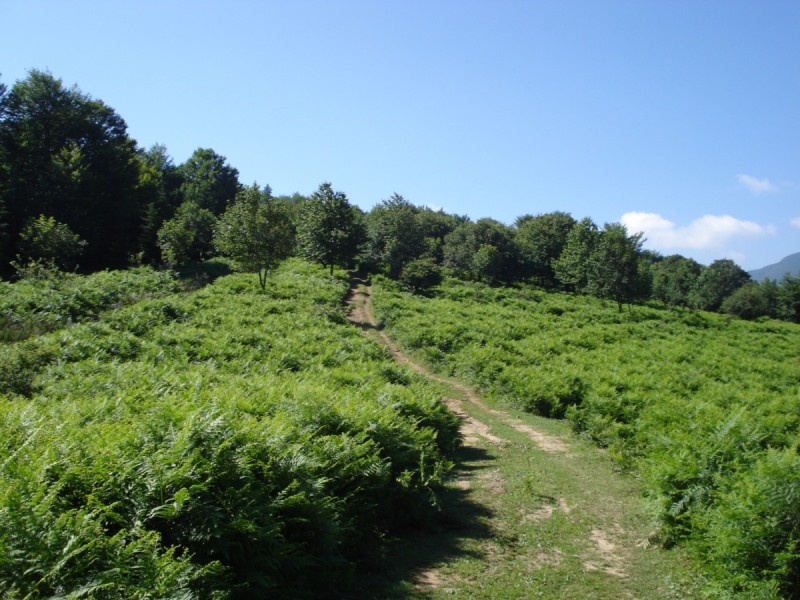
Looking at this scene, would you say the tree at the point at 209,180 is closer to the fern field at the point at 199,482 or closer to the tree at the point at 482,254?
the tree at the point at 482,254

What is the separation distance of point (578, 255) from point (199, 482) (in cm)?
6186

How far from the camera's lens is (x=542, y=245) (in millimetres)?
73750

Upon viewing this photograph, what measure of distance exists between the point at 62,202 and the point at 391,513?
4810 cm

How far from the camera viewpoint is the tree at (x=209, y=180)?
7778 centimetres

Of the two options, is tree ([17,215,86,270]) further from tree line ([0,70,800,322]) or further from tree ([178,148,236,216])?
tree ([178,148,236,216])

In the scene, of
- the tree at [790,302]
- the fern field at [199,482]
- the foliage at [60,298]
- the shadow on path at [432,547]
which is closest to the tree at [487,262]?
the foliage at [60,298]

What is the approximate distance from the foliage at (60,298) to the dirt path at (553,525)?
18.6 metres

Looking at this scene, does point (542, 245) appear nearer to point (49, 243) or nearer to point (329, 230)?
point (329, 230)

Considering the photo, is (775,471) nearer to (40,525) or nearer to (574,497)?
(574,497)

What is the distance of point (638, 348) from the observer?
29938 millimetres

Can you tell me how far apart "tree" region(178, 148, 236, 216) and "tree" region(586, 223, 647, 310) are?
5647 cm

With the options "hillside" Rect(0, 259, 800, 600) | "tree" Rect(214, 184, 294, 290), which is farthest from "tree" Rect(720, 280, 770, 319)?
"tree" Rect(214, 184, 294, 290)

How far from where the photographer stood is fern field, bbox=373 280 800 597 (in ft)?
22.0

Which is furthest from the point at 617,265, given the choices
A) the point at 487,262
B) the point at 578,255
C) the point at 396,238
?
the point at 396,238
